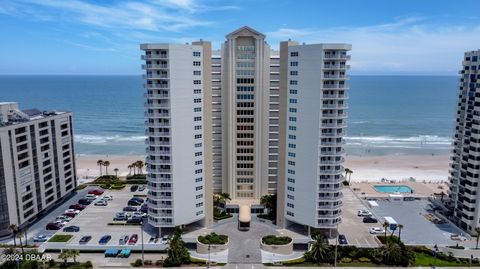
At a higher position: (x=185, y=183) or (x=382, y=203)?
(x=185, y=183)

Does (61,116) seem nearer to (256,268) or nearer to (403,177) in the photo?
(256,268)

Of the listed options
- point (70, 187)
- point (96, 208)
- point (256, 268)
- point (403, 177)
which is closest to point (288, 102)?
point (256, 268)

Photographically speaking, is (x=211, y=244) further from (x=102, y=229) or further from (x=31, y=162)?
Result: (x=31, y=162)

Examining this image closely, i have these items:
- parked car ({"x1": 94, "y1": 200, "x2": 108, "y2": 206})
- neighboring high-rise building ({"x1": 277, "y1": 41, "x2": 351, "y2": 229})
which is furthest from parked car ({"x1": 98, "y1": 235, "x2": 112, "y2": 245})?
neighboring high-rise building ({"x1": 277, "y1": 41, "x2": 351, "y2": 229})

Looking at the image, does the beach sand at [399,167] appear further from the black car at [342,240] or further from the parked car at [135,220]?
the parked car at [135,220]

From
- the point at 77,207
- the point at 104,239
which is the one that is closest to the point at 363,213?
the point at 104,239

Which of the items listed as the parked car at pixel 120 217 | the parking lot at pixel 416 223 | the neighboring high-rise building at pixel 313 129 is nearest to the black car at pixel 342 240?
the neighboring high-rise building at pixel 313 129
